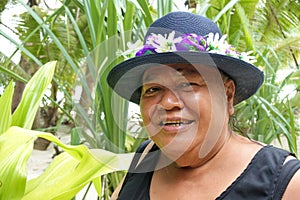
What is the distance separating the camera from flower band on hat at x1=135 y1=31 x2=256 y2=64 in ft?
1.78

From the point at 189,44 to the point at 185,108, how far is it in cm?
8

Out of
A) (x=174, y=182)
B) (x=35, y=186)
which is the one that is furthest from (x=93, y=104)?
(x=174, y=182)

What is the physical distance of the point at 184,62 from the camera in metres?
0.55

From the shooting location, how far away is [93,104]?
0.90 meters

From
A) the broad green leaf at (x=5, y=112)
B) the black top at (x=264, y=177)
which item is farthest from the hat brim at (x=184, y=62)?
the broad green leaf at (x=5, y=112)

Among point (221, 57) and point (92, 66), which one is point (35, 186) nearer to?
point (92, 66)

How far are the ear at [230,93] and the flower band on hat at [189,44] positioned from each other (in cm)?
4

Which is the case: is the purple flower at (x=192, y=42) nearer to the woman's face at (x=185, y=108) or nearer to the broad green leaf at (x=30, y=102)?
the woman's face at (x=185, y=108)

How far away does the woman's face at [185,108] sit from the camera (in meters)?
0.54

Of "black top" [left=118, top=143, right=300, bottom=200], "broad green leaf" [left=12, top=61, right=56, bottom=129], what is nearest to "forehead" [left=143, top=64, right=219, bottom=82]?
"black top" [left=118, top=143, right=300, bottom=200]

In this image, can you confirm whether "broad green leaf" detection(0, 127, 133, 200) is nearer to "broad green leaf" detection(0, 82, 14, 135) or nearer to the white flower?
"broad green leaf" detection(0, 82, 14, 135)

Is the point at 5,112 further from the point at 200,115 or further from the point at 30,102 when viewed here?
the point at 200,115

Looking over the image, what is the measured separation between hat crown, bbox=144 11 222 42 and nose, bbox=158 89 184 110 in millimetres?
82

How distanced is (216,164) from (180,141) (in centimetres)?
7
